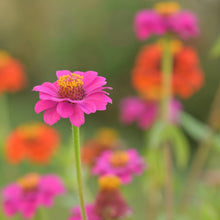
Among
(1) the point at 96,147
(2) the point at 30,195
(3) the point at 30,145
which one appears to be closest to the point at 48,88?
(2) the point at 30,195

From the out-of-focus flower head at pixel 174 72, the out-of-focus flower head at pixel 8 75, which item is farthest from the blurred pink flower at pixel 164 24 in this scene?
the out-of-focus flower head at pixel 8 75

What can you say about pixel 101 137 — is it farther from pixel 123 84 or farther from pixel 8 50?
pixel 8 50

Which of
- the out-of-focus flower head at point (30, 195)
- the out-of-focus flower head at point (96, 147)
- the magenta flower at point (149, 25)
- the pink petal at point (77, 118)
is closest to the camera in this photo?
the pink petal at point (77, 118)

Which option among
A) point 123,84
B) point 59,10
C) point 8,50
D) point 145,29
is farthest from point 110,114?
point 145,29

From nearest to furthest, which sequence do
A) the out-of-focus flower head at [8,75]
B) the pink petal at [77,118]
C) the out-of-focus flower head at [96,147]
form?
1. the pink petal at [77,118]
2. the out-of-focus flower head at [96,147]
3. the out-of-focus flower head at [8,75]

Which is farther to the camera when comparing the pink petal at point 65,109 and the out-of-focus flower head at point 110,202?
the out-of-focus flower head at point 110,202

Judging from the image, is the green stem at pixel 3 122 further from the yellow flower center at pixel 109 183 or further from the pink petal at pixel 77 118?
the pink petal at pixel 77 118
